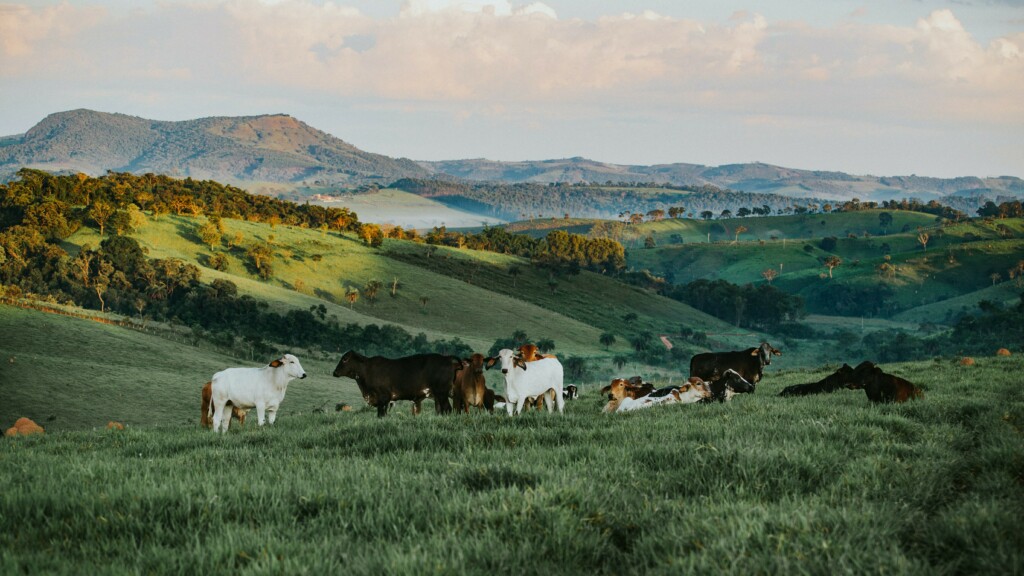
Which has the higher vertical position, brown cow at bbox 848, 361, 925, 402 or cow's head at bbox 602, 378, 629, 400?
brown cow at bbox 848, 361, 925, 402

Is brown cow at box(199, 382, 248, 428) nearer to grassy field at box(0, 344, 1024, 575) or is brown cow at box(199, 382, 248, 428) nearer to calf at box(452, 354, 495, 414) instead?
calf at box(452, 354, 495, 414)

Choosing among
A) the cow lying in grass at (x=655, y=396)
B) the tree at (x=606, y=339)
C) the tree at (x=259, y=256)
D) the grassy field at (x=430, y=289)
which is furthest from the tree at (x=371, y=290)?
the cow lying in grass at (x=655, y=396)

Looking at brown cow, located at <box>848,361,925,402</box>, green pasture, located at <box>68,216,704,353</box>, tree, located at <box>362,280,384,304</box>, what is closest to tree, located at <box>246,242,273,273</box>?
green pasture, located at <box>68,216,704,353</box>

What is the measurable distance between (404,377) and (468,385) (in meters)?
1.43

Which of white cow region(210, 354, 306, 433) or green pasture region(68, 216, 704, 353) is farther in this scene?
green pasture region(68, 216, 704, 353)

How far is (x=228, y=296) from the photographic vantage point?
11994cm

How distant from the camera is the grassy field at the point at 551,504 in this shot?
209 inches

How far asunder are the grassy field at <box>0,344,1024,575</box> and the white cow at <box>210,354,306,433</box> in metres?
5.95

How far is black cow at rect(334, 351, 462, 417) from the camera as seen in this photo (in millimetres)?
16359

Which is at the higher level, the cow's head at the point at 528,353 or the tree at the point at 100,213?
the tree at the point at 100,213

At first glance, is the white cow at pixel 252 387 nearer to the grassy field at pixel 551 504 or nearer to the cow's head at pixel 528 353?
the cow's head at pixel 528 353

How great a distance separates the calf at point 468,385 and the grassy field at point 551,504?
547cm

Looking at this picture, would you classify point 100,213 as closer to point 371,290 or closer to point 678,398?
point 371,290

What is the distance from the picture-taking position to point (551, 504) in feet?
21.1
